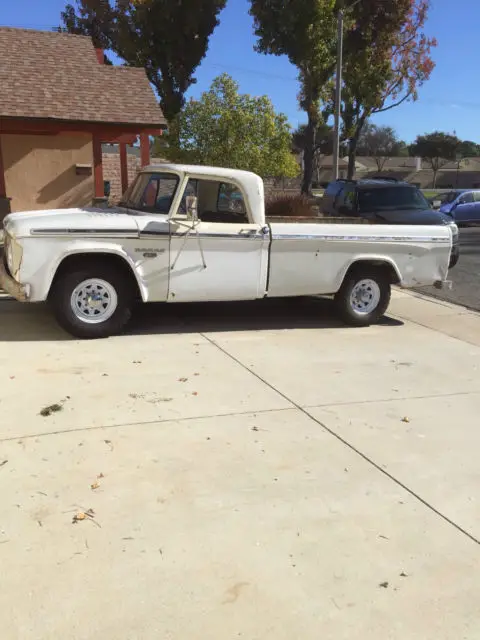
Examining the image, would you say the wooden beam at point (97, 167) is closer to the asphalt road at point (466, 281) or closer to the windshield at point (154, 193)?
the windshield at point (154, 193)

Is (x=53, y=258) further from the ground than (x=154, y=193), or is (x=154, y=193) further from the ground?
(x=154, y=193)

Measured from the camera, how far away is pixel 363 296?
7.91 m

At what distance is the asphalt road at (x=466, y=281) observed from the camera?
33.6 ft

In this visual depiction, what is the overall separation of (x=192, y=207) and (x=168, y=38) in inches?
913

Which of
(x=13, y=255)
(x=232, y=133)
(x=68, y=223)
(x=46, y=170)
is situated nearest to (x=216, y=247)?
(x=68, y=223)

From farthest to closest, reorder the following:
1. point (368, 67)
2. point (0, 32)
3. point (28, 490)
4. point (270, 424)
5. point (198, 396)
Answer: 1. point (368, 67)
2. point (0, 32)
3. point (198, 396)
4. point (270, 424)
5. point (28, 490)

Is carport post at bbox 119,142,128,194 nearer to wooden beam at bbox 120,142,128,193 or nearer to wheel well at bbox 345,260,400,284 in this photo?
wooden beam at bbox 120,142,128,193

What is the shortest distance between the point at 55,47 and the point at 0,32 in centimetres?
139

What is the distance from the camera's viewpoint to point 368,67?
2906 centimetres

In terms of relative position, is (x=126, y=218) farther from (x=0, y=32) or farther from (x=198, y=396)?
(x=0, y=32)

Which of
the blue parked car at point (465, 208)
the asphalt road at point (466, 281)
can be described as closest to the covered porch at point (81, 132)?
the asphalt road at point (466, 281)

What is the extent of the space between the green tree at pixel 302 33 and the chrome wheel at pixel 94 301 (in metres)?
21.5

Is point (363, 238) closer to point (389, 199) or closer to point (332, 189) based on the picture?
point (389, 199)

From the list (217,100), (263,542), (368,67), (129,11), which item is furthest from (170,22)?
(263,542)
